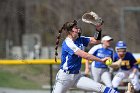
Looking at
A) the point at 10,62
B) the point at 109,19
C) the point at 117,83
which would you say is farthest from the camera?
the point at 109,19

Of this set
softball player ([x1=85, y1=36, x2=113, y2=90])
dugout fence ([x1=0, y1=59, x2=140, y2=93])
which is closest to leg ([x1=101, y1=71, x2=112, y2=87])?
softball player ([x1=85, y1=36, x2=113, y2=90])

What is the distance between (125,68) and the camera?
13164 millimetres

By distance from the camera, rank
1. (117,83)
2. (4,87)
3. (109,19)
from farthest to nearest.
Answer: (109,19), (4,87), (117,83)

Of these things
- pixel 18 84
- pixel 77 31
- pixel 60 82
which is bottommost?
pixel 18 84

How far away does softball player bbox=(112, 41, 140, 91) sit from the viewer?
12906 mm

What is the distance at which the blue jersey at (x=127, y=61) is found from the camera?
42.6ft

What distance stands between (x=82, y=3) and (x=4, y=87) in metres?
12.4

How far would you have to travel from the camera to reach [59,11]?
2980cm

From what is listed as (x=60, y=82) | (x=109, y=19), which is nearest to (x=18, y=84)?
(x=60, y=82)

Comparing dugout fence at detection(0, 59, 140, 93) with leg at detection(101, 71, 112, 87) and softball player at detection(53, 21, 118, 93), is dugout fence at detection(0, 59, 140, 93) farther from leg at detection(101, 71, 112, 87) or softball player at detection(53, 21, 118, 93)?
softball player at detection(53, 21, 118, 93)

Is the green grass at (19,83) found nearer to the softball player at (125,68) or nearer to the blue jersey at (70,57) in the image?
the softball player at (125,68)

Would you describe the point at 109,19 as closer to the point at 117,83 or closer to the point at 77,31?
the point at 117,83

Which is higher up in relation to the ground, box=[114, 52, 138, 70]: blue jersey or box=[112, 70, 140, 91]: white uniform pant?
box=[114, 52, 138, 70]: blue jersey

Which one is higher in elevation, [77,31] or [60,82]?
[77,31]
